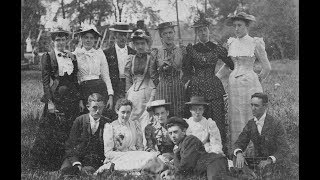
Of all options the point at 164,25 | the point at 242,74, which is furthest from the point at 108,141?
the point at 242,74

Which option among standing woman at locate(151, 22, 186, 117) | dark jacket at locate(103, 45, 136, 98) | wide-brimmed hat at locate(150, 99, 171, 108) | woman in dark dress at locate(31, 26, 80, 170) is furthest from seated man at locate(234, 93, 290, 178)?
woman in dark dress at locate(31, 26, 80, 170)

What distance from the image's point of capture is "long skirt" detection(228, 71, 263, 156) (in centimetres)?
778

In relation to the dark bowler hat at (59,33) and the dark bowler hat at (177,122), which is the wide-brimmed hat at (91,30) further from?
the dark bowler hat at (177,122)

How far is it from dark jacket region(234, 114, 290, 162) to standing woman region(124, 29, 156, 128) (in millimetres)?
1333

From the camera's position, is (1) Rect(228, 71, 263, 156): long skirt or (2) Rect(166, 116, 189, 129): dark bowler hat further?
(1) Rect(228, 71, 263, 156): long skirt

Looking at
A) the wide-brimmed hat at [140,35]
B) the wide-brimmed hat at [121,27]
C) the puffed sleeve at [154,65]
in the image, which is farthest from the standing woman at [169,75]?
the wide-brimmed hat at [121,27]

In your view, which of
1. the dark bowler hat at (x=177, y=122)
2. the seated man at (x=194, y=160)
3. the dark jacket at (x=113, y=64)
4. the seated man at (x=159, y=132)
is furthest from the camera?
the dark jacket at (x=113, y=64)

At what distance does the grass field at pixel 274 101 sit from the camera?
7.81m

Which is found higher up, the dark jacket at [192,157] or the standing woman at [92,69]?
the standing woman at [92,69]

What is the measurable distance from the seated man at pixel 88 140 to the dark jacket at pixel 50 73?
1.42ft

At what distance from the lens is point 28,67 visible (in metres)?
7.87

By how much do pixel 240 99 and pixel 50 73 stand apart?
2.57 m

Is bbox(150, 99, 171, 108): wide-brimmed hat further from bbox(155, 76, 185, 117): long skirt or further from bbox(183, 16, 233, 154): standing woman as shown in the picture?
bbox(183, 16, 233, 154): standing woman

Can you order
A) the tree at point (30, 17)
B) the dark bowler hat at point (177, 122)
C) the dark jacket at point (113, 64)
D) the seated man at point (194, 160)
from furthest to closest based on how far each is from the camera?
1. the tree at point (30, 17)
2. the dark jacket at point (113, 64)
3. the dark bowler hat at point (177, 122)
4. the seated man at point (194, 160)
